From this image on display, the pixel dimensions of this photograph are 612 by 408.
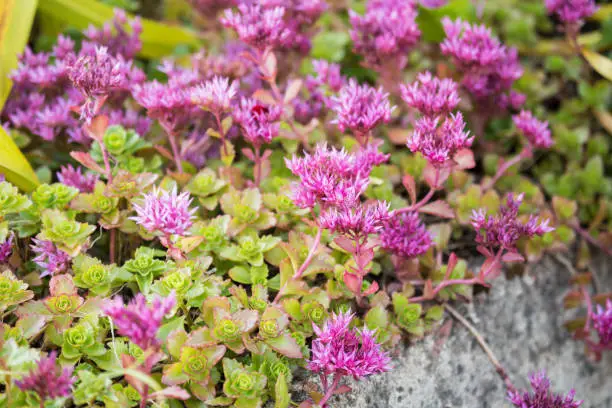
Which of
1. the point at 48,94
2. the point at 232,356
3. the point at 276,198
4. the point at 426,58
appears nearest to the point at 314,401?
the point at 232,356

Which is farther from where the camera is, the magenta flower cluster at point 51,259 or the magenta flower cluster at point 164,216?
the magenta flower cluster at point 51,259

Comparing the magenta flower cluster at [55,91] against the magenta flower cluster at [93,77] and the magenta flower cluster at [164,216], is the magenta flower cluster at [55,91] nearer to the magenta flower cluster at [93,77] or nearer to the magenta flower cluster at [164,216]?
the magenta flower cluster at [93,77]

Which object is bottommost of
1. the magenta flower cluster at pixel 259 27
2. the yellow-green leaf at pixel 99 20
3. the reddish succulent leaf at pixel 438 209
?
the reddish succulent leaf at pixel 438 209

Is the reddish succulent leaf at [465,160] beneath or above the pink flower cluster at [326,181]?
above

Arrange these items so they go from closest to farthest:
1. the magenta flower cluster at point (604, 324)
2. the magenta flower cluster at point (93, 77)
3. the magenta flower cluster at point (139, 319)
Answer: the magenta flower cluster at point (139, 319) < the magenta flower cluster at point (93, 77) < the magenta flower cluster at point (604, 324)

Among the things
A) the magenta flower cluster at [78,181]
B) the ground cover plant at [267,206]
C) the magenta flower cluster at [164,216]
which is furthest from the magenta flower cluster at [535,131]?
the magenta flower cluster at [78,181]

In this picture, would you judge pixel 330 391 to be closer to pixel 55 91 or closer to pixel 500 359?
pixel 500 359

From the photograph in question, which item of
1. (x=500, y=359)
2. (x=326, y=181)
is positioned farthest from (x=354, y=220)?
(x=500, y=359)
